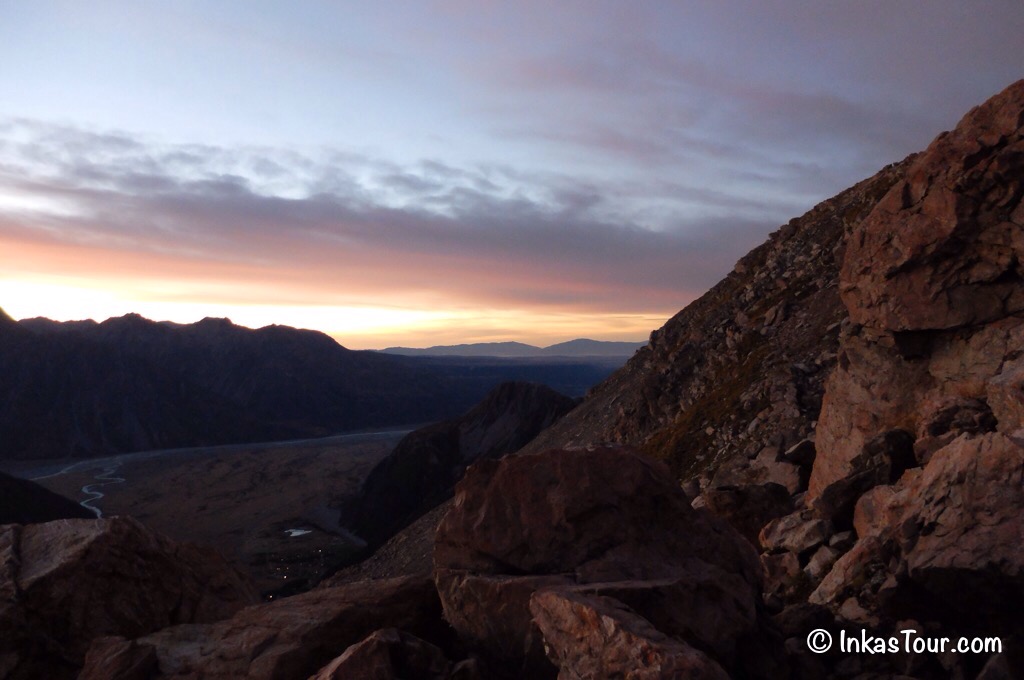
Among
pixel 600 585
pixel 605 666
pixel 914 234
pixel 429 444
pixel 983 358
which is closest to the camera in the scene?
pixel 605 666

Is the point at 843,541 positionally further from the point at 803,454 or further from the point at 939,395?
the point at 803,454

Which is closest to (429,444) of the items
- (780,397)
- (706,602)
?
(780,397)

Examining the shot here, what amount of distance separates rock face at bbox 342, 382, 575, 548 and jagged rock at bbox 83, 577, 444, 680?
11031 centimetres

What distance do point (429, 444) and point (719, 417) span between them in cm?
9967

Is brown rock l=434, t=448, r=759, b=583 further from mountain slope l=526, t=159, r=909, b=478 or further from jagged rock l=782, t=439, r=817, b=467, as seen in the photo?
mountain slope l=526, t=159, r=909, b=478

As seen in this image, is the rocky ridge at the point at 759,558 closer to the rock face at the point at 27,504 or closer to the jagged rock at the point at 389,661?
the jagged rock at the point at 389,661

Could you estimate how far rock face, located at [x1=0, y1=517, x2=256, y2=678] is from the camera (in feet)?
39.5

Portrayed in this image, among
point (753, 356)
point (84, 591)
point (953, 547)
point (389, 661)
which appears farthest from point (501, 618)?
point (753, 356)

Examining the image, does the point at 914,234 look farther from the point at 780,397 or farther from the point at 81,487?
the point at 81,487

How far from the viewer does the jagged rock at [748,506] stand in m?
21.9

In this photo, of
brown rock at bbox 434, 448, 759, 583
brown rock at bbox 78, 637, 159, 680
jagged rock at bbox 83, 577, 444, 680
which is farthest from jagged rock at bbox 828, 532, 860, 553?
brown rock at bbox 78, 637, 159, 680

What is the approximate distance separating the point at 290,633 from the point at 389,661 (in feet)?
6.85

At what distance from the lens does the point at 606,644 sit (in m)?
8.71

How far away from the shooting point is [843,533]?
54.4 ft
